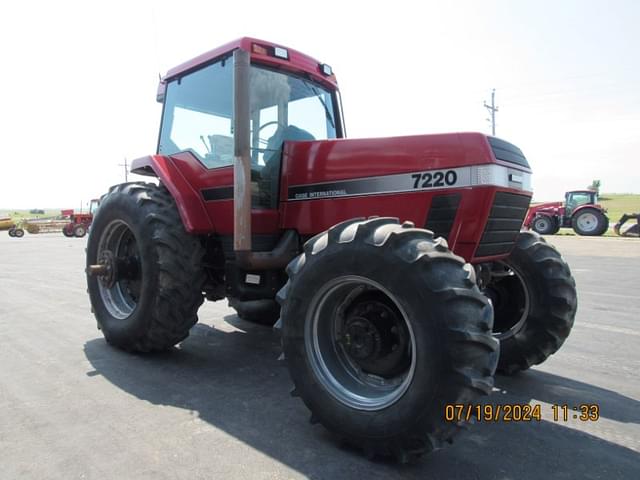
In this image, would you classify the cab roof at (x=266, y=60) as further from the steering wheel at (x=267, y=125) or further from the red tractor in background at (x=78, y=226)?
the red tractor in background at (x=78, y=226)

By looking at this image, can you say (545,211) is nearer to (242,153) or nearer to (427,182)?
(427,182)

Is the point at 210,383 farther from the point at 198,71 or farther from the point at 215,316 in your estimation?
the point at 198,71

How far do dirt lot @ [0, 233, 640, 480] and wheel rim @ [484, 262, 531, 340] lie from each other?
398 millimetres

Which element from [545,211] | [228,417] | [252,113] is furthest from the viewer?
[545,211]

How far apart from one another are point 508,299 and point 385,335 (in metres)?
1.71

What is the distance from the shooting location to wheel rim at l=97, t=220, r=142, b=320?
4.29 m

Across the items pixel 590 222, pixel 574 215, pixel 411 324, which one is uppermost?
pixel 574 215

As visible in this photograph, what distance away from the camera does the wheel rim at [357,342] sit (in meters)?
2.57

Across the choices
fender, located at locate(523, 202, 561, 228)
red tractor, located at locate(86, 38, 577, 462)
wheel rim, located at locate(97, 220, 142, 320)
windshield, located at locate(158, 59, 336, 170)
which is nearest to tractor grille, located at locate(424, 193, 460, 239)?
red tractor, located at locate(86, 38, 577, 462)

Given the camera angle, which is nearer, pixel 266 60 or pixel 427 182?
pixel 427 182

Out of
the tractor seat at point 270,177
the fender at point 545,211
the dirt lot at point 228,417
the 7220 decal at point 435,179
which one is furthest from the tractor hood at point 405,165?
the fender at point 545,211

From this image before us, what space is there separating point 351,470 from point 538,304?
2.12m

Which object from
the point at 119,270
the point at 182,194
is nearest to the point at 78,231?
the point at 119,270

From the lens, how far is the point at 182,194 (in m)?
4.01
